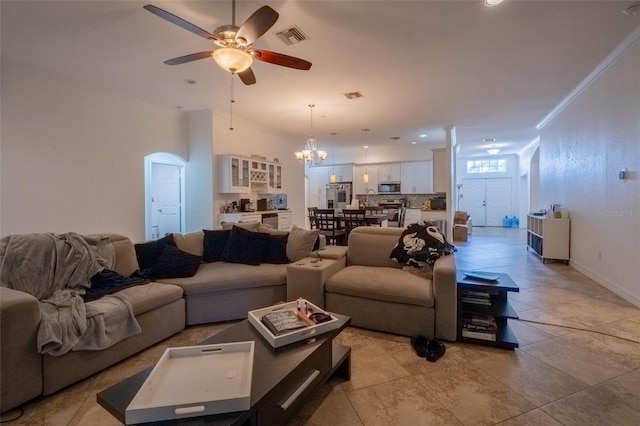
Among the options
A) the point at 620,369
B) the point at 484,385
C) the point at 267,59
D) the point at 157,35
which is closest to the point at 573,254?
the point at 620,369

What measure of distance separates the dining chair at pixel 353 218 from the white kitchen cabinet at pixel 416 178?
4116mm

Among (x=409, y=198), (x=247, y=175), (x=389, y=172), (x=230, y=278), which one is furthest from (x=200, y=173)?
(x=409, y=198)

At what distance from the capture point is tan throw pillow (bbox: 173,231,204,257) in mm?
3211

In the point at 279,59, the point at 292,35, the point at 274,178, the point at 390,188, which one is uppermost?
the point at 292,35

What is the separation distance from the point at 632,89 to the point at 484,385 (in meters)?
3.51

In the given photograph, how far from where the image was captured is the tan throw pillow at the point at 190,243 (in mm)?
3211

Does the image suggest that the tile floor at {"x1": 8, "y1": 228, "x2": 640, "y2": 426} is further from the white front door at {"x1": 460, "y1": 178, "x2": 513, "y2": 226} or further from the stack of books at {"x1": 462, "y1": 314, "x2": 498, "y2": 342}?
the white front door at {"x1": 460, "y1": 178, "x2": 513, "y2": 226}

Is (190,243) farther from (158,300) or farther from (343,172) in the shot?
(343,172)

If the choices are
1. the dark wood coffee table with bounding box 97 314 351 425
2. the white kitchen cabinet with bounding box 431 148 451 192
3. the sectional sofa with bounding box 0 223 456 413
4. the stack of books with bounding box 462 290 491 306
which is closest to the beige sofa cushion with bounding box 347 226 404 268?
the sectional sofa with bounding box 0 223 456 413

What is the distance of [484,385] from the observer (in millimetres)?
1848

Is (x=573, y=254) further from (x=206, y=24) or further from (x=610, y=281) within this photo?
(x=206, y=24)

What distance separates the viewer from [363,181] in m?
9.34

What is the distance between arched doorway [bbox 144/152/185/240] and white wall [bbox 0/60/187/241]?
2.33 ft

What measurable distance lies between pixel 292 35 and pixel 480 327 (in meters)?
3.04
